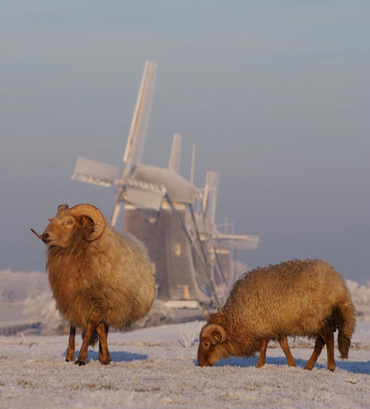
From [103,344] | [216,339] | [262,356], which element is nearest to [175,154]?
[216,339]

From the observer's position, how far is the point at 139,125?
3585 inches

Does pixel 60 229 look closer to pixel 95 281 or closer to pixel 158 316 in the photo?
pixel 95 281

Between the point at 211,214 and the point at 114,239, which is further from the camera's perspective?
the point at 211,214

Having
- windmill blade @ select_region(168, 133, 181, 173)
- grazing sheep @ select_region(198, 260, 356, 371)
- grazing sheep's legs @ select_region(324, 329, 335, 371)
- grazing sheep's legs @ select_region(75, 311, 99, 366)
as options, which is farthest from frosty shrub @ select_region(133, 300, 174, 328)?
grazing sheep's legs @ select_region(75, 311, 99, 366)

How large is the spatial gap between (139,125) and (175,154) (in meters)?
31.8

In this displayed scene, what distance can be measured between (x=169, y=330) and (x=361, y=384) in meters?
32.7

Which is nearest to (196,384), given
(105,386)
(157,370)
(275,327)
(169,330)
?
(105,386)

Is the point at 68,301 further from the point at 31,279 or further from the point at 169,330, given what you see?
the point at 31,279

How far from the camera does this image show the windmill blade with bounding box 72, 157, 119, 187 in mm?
89062

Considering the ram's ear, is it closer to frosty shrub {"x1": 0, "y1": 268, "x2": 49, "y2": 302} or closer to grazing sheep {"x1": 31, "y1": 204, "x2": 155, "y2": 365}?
grazing sheep {"x1": 31, "y1": 204, "x2": 155, "y2": 365}

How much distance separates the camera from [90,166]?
90125 mm

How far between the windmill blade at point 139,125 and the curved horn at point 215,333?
244 ft

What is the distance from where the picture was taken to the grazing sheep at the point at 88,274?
14.8m

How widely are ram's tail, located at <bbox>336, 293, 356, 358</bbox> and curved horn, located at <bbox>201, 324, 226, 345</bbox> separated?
2.17 meters
